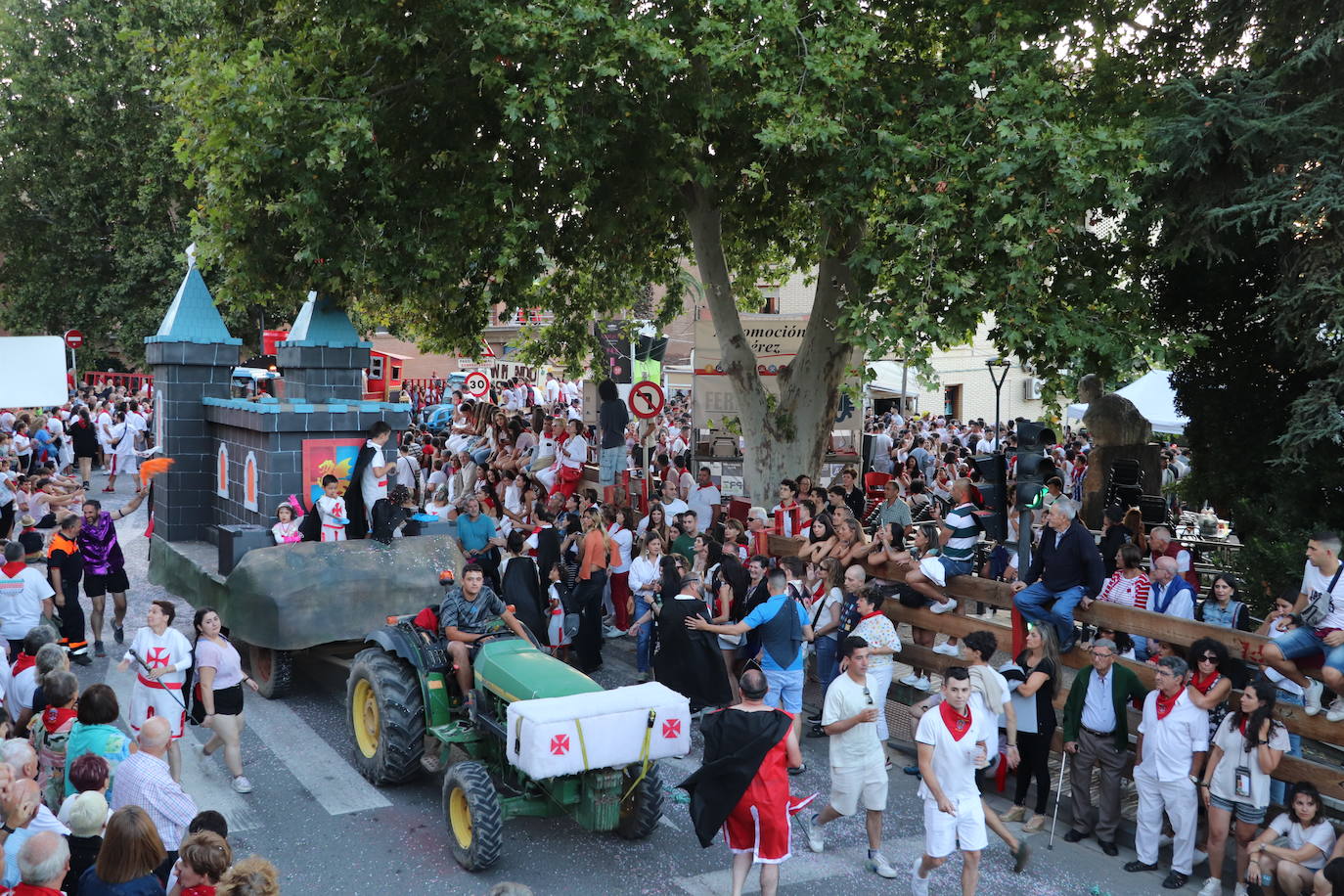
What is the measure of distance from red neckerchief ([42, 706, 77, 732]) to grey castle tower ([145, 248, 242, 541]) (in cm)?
722

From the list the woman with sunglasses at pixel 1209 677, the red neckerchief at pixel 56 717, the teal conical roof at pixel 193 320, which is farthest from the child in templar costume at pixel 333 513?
the woman with sunglasses at pixel 1209 677

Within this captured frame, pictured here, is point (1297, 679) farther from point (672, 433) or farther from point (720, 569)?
point (672, 433)

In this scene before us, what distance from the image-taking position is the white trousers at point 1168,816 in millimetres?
7602

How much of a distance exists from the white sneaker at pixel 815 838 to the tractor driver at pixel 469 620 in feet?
8.27

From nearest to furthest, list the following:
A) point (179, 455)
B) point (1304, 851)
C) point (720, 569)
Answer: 1. point (1304, 851)
2. point (720, 569)
3. point (179, 455)

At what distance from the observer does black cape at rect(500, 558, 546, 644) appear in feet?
36.1

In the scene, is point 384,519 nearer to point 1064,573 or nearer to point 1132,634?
point 1064,573

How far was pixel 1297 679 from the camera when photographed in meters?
7.82

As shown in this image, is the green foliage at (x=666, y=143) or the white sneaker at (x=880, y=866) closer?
the white sneaker at (x=880, y=866)

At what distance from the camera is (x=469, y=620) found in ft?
28.3

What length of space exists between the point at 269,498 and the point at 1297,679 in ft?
31.7

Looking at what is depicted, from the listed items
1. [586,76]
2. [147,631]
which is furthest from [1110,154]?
[147,631]

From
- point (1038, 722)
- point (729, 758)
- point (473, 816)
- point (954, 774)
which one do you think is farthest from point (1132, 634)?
point (473, 816)

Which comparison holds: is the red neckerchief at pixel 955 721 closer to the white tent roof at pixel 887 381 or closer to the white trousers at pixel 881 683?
the white trousers at pixel 881 683
